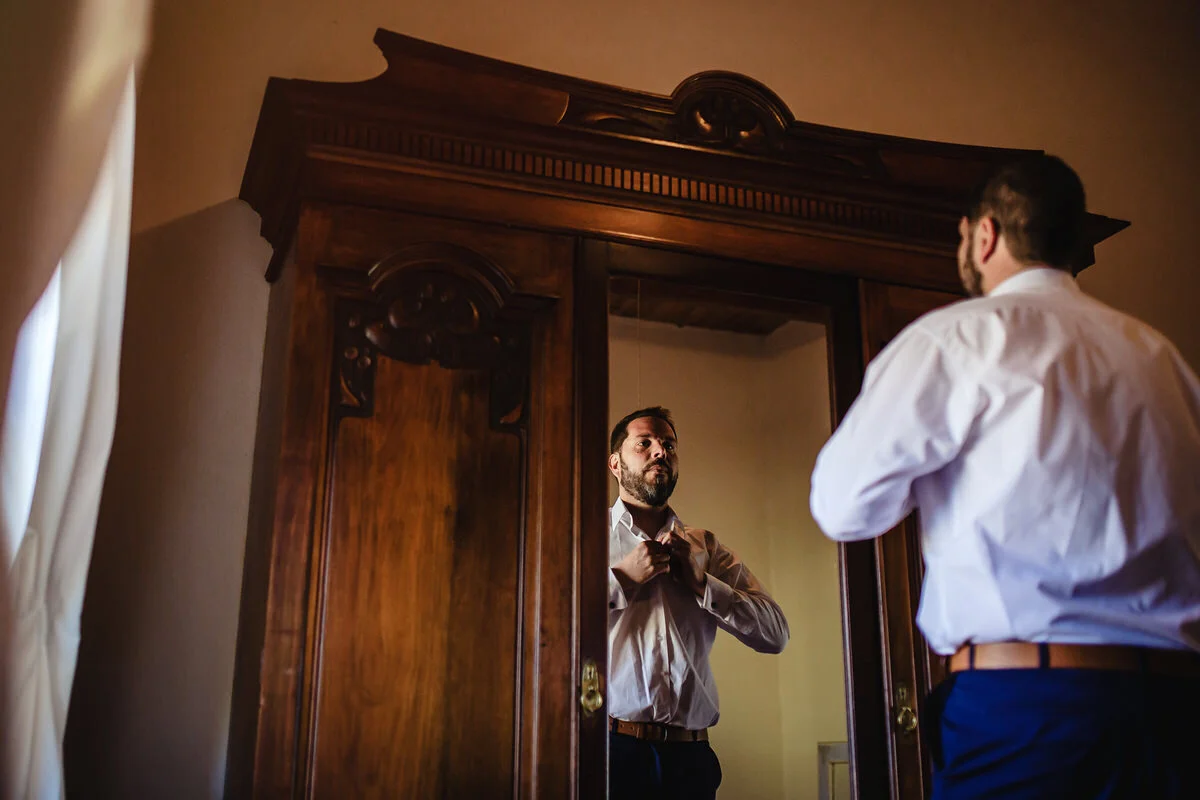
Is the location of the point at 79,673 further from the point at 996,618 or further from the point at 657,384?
the point at 996,618

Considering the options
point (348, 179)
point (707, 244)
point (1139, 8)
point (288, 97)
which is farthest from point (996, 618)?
point (1139, 8)

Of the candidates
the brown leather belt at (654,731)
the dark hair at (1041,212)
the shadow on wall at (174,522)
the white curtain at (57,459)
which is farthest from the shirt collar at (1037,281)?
the shadow on wall at (174,522)

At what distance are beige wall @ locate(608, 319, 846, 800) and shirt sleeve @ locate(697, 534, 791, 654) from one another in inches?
0.6

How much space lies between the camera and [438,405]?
1.68 meters

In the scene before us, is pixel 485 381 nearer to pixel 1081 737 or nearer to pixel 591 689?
pixel 591 689

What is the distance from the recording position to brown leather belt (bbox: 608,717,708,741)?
1.67 metres

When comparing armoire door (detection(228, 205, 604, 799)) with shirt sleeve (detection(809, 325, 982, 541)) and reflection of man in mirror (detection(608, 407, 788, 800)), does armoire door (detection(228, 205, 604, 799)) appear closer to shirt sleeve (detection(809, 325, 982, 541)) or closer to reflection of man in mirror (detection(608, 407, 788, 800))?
reflection of man in mirror (detection(608, 407, 788, 800))

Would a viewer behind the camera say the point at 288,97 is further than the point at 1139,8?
No

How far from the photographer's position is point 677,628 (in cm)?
177

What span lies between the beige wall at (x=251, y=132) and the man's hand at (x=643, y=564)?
74 cm

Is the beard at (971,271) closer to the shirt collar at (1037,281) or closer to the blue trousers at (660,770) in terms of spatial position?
the shirt collar at (1037,281)

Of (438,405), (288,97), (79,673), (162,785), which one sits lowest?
(162,785)

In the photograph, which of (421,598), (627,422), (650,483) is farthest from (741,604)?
(421,598)

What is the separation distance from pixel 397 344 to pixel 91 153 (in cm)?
54
